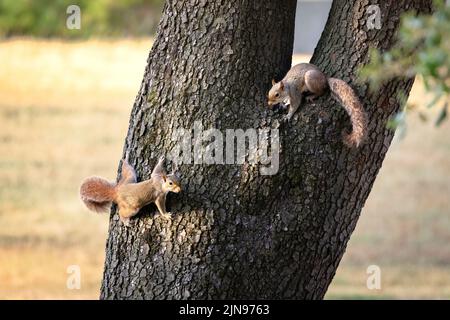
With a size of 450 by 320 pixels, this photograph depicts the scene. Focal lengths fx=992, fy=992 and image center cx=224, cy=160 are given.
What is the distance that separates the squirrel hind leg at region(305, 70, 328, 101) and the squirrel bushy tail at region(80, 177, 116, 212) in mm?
819

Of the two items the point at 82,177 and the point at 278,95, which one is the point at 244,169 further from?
the point at 82,177

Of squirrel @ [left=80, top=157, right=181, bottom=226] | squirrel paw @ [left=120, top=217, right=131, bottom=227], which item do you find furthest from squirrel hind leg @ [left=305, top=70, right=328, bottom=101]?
squirrel paw @ [left=120, top=217, right=131, bottom=227]

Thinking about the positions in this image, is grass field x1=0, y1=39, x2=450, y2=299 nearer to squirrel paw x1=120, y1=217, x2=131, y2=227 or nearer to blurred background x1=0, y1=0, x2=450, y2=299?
blurred background x1=0, y1=0, x2=450, y2=299

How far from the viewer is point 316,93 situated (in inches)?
142

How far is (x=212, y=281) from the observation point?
3525mm

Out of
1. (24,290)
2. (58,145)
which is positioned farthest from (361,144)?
(58,145)

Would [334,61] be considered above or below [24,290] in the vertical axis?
above

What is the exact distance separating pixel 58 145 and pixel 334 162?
5647mm

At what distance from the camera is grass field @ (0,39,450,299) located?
23.2 feet

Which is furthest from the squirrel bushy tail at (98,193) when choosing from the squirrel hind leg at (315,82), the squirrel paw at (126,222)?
the squirrel hind leg at (315,82)

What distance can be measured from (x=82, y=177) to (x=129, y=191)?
4.87 meters

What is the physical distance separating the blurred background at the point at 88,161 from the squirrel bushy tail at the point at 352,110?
304 centimetres

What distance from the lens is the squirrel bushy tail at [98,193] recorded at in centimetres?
374

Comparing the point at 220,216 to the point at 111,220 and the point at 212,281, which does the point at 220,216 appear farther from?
the point at 111,220
